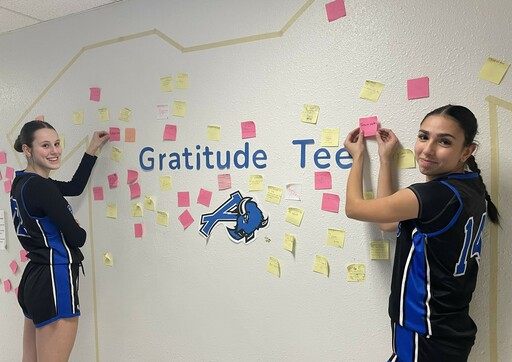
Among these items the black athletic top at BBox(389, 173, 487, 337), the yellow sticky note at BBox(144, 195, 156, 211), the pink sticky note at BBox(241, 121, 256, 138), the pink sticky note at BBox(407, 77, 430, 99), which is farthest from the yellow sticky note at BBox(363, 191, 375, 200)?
the yellow sticky note at BBox(144, 195, 156, 211)

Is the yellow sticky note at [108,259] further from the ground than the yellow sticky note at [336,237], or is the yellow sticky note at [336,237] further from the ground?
the yellow sticky note at [336,237]

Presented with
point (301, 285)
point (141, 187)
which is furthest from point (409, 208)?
point (141, 187)

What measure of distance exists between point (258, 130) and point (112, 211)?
934 mm

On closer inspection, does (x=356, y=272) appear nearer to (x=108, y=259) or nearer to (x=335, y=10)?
(x=335, y=10)

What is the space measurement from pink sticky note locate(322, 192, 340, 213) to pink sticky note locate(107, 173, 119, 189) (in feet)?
3.60

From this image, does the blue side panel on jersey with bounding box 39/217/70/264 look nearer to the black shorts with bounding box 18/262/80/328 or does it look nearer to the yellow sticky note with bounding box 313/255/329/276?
the black shorts with bounding box 18/262/80/328

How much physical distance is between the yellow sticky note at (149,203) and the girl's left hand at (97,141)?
376 mm

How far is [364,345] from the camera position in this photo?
1553 mm

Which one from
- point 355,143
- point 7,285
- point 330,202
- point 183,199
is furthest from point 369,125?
point 7,285

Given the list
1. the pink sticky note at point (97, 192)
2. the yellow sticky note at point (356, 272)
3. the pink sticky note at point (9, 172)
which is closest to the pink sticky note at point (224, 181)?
the yellow sticky note at point (356, 272)

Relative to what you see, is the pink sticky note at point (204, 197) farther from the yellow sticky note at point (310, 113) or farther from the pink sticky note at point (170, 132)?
the yellow sticky note at point (310, 113)

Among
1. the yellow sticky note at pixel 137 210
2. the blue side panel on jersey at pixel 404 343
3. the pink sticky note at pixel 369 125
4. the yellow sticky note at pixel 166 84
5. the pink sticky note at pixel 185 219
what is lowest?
the blue side panel on jersey at pixel 404 343

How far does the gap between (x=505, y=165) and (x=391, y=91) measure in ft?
1.46

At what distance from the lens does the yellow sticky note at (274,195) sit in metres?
1.68
